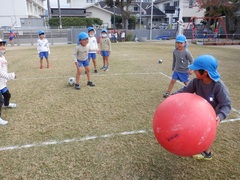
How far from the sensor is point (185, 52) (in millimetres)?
5480

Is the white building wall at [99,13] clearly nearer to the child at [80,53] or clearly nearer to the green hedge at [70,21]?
the green hedge at [70,21]

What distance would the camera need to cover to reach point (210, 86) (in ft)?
9.42

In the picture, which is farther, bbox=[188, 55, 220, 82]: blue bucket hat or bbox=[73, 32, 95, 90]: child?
bbox=[73, 32, 95, 90]: child

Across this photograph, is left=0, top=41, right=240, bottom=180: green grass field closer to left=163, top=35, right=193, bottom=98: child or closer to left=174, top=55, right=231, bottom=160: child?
left=174, top=55, right=231, bottom=160: child

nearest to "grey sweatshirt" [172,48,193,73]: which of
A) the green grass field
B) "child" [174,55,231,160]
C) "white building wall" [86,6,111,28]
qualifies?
the green grass field

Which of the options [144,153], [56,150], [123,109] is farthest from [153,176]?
[123,109]

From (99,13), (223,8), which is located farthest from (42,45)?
(99,13)

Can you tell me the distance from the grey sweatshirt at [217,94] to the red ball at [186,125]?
372 millimetres

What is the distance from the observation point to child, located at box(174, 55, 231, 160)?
2602 millimetres

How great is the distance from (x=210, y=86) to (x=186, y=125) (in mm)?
850

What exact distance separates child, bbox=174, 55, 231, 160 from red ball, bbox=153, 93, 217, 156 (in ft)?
1.07

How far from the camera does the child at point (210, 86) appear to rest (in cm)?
260

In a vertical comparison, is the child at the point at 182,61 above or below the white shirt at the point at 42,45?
below

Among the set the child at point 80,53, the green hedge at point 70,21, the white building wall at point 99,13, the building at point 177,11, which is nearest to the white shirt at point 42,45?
the child at point 80,53
